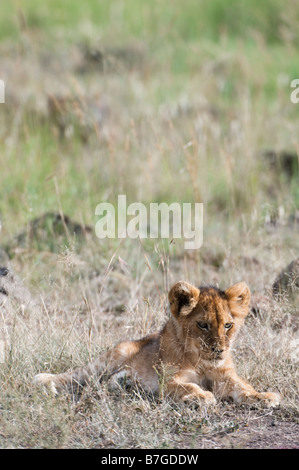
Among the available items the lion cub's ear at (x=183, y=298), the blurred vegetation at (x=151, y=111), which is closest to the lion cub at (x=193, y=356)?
the lion cub's ear at (x=183, y=298)

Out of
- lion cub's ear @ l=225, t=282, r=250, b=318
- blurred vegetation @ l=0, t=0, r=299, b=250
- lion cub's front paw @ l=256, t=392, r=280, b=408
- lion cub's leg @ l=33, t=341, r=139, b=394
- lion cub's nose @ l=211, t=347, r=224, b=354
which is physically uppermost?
blurred vegetation @ l=0, t=0, r=299, b=250

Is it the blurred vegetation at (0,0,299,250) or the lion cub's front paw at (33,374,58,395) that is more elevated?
the blurred vegetation at (0,0,299,250)

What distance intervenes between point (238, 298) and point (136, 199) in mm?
4056

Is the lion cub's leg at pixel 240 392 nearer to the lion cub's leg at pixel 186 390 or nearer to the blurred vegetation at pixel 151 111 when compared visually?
the lion cub's leg at pixel 186 390

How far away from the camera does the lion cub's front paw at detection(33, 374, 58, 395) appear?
451cm

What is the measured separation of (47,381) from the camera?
4578mm

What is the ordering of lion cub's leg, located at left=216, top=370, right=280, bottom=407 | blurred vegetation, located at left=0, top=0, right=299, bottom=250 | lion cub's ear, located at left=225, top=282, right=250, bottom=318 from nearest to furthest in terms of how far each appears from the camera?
1. lion cub's leg, located at left=216, top=370, right=280, bottom=407
2. lion cub's ear, located at left=225, top=282, right=250, bottom=318
3. blurred vegetation, located at left=0, top=0, right=299, bottom=250

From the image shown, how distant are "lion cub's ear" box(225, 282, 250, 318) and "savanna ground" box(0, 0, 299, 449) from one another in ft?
1.37

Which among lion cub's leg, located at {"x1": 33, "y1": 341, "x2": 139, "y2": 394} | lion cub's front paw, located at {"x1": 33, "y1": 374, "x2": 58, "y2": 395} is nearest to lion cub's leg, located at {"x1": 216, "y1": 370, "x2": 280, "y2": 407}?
lion cub's leg, located at {"x1": 33, "y1": 341, "x2": 139, "y2": 394}

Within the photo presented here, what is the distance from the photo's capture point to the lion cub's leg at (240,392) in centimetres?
436

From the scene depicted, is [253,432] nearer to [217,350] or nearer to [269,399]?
[269,399]

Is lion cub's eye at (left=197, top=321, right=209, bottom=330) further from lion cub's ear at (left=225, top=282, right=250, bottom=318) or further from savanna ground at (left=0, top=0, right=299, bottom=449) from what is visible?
savanna ground at (left=0, top=0, right=299, bottom=449)

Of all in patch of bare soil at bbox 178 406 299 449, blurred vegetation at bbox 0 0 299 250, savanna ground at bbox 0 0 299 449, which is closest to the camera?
patch of bare soil at bbox 178 406 299 449

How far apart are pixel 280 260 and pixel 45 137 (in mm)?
4522
